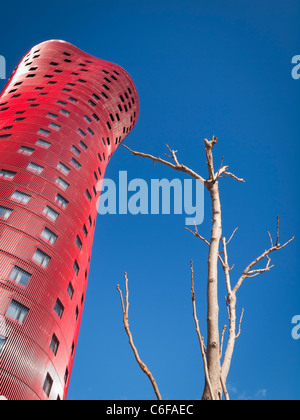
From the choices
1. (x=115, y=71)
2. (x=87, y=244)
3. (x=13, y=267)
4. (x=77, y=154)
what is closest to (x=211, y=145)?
(x=13, y=267)

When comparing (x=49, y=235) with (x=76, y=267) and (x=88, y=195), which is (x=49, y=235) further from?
(x=88, y=195)

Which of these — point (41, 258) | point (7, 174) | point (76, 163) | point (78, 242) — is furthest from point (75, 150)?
point (41, 258)

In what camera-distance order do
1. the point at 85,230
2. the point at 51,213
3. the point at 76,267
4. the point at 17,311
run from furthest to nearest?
1. the point at 85,230
2. the point at 76,267
3. the point at 51,213
4. the point at 17,311

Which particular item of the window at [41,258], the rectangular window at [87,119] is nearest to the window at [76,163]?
the rectangular window at [87,119]

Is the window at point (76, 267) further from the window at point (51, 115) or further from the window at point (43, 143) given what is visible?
the window at point (51, 115)

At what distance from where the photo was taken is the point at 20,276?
20.6 metres

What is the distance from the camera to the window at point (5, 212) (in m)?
23.0

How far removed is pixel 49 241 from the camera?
24188 millimetres

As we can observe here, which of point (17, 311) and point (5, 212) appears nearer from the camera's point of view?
point (17, 311)

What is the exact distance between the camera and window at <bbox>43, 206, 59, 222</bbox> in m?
25.7

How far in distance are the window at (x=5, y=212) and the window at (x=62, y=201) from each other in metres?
4.64

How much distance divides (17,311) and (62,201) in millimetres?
10934

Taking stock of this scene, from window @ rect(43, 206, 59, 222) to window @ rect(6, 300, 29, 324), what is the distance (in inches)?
308
